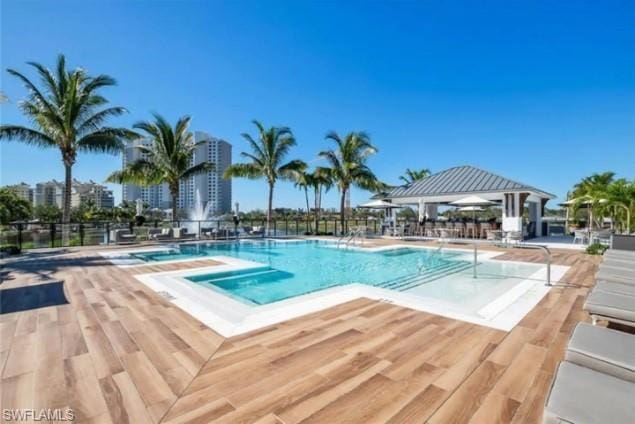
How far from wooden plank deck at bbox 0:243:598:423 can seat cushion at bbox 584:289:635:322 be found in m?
0.45

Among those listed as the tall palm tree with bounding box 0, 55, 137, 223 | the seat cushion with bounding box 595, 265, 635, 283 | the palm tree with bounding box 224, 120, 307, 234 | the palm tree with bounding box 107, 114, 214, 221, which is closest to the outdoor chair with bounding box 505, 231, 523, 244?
the seat cushion with bounding box 595, 265, 635, 283

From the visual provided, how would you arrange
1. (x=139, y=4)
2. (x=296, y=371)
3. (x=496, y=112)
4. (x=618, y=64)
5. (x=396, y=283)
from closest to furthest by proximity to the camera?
(x=296, y=371) < (x=396, y=283) < (x=139, y=4) < (x=618, y=64) < (x=496, y=112)

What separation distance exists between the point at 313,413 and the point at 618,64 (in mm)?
17903

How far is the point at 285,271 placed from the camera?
25.6 ft

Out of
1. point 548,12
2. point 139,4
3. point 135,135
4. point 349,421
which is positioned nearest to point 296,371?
point 349,421

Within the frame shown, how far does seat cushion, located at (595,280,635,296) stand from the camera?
3.28 m

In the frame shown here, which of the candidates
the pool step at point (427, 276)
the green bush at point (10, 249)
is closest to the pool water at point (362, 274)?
the pool step at point (427, 276)

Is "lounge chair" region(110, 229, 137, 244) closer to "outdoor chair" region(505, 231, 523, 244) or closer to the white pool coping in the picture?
the white pool coping

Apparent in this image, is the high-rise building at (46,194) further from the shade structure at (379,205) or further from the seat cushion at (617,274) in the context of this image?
the seat cushion at (617,274)

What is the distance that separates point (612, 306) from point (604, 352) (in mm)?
1434

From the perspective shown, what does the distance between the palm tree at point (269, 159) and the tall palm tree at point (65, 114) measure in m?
6.28

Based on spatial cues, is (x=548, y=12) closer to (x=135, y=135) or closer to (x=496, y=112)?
(x=496, y=112)

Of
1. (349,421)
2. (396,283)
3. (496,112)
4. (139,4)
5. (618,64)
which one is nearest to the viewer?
(349,421)

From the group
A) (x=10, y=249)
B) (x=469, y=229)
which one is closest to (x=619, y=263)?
(x=469, y=229)
